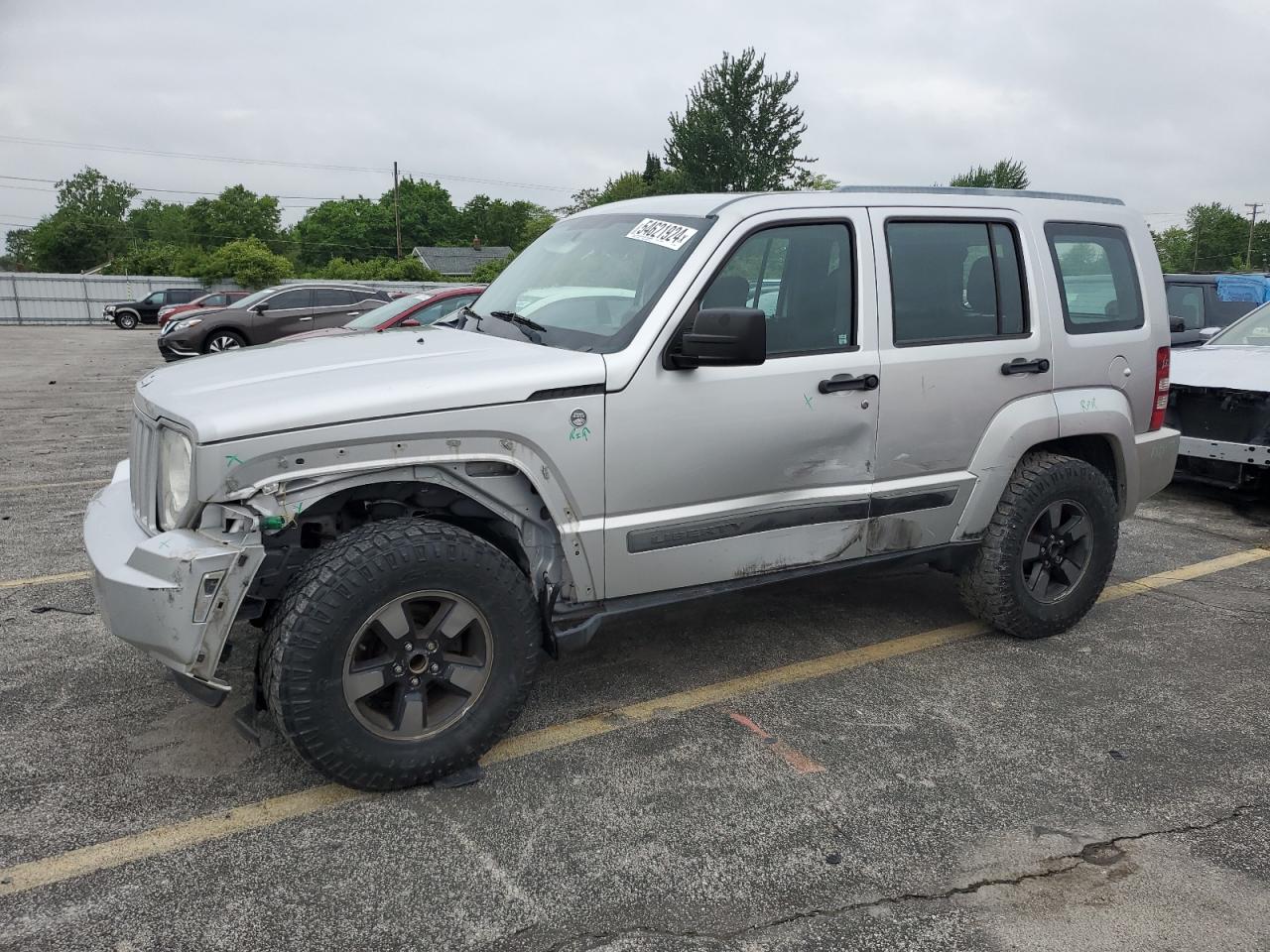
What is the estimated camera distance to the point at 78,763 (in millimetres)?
3309

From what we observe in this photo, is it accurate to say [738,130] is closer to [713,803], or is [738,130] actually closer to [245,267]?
[245,267]

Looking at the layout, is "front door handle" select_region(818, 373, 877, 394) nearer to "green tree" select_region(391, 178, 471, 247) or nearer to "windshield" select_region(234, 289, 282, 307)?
"windshield" select_region(234, 289, 282, 307)

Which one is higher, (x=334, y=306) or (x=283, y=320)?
(x=334, y=306)

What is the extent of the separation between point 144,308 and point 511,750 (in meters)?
37.1

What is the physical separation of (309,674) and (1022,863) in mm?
2171

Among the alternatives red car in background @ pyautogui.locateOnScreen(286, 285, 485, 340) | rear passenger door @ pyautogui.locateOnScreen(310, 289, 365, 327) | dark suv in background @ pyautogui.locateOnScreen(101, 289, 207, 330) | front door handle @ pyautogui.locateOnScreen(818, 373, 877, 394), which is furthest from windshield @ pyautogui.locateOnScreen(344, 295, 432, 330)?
dark suv in background @ pyautogui.locateOnScreen(101, 289, 207, 330)

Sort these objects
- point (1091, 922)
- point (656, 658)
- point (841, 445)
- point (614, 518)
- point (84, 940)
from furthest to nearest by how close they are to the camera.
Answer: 1. point (656, 658)
2. point (841, 445)
3. point (614, 518)
4. point (1091, 922)
5. point (84, 940)

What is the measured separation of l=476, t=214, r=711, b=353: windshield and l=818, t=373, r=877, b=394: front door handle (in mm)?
736

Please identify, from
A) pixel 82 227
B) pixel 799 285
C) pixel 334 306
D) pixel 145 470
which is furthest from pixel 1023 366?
pixel 82 227

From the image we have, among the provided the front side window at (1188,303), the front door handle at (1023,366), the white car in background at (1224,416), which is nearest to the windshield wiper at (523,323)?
the front door handle at (1023,366)

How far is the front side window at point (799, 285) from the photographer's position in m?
3.74

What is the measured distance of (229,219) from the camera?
94.1 m

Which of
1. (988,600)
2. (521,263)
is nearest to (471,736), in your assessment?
(521,263)

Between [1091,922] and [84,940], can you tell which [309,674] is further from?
[1091,922]
